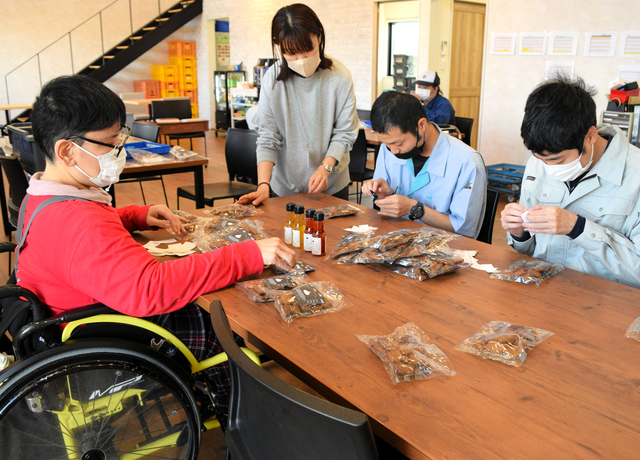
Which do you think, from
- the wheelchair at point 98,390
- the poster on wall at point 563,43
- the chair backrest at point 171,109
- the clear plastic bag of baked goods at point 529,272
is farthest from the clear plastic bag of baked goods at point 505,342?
the chair backrest at point 171,109

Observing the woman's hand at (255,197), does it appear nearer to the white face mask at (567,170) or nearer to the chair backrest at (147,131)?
the white face mask at (567,170)

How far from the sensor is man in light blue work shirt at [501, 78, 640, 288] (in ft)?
4.85

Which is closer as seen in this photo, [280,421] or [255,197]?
[280,421]

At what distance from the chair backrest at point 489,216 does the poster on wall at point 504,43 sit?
4.08 meters

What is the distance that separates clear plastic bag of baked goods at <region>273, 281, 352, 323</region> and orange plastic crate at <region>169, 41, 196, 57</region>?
1183 cm

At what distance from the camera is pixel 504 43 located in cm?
557

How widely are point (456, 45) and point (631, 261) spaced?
692 cm

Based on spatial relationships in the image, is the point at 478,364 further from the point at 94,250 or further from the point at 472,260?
the point at 94,250

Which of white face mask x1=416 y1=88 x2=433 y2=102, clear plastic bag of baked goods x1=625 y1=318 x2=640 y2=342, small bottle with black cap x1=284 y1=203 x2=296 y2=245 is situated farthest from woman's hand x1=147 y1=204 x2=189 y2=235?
white face mask x1=416 y1=88 x2=433 y2=102

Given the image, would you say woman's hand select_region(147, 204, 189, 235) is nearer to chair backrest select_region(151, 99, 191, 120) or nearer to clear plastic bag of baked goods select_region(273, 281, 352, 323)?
clear plastic bag of baked goods select_region(273, 281, 352, 323)

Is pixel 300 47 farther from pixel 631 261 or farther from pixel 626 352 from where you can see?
pixel 626 352

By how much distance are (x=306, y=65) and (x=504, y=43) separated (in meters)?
4.10

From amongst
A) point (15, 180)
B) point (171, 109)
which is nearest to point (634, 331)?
point (15, 180)

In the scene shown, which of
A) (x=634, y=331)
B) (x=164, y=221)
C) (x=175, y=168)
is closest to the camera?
(x=634, y=331)
